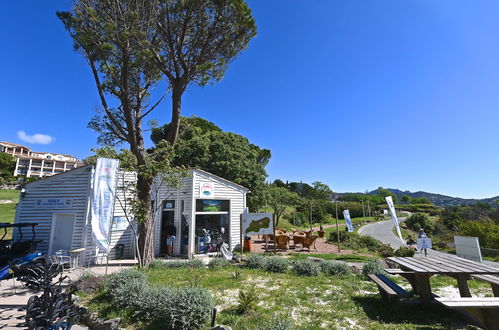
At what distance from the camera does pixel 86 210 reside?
401 inches

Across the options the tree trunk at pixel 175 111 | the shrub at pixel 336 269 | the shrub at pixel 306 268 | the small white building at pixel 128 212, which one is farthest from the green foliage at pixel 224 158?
the shrub at pixel 336 269

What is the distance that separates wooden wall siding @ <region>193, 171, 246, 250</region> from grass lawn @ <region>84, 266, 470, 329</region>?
206 inches

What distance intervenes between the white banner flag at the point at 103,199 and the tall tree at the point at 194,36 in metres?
2.57

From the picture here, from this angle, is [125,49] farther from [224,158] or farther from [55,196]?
[224,158]

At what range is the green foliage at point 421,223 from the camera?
98.3 ft

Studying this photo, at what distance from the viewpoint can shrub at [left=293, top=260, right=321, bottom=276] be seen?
7.70 metres

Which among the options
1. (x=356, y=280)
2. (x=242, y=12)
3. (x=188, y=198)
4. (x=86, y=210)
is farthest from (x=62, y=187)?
(x=356, y=280)

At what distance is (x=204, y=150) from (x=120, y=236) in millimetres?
10412

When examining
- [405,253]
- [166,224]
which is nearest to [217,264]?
[166,224]

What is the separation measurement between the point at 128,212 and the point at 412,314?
11.4 m

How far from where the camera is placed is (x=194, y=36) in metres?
10.7

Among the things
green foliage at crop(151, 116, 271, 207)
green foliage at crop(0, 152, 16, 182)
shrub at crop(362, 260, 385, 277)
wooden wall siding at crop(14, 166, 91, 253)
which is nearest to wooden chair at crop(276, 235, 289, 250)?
shrub at crop(362, 260, 385, 277)

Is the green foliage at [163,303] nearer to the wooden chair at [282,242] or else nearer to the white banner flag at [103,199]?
the white banner flag at [103,199]

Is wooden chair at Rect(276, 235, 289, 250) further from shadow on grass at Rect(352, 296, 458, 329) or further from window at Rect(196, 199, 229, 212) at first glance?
shadow on grass at Rect(352, 296, 458, 329)
